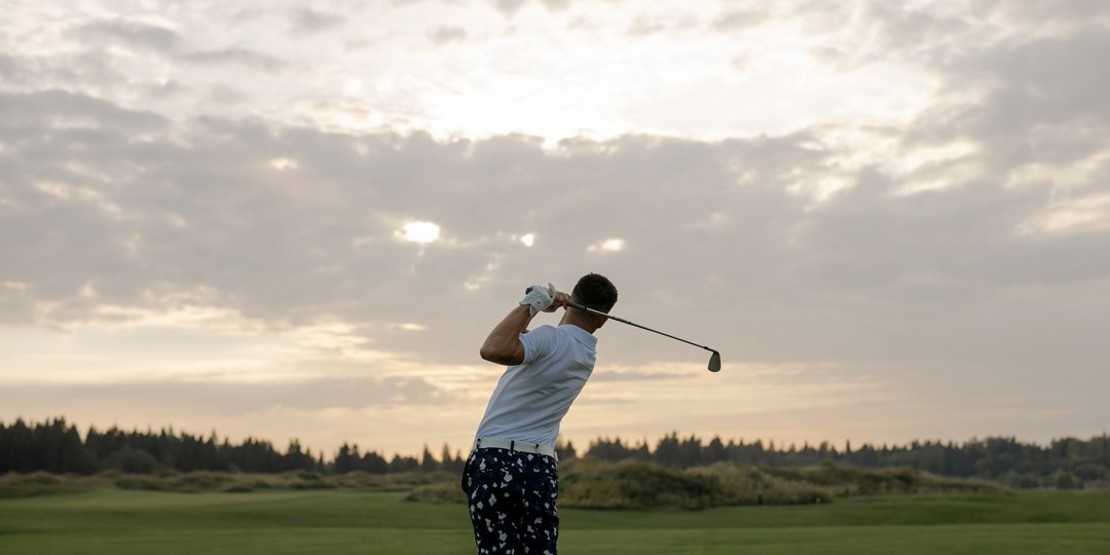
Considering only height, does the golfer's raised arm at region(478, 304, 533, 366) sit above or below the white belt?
above

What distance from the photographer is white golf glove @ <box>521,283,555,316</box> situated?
22.3 ft

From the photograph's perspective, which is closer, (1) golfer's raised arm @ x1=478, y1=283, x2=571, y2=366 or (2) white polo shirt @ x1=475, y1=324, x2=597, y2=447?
(1) golfer's raised arm @ x1=478, y1=283, x2=571, y2=366

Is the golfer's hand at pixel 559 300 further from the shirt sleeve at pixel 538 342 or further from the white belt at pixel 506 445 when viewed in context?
the white belt at pixel 506 445

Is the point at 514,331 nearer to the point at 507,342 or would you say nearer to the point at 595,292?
the point at 507,342

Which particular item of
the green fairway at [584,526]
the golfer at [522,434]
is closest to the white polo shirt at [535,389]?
the golfer at [522,434]

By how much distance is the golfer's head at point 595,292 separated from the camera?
714 centimetres

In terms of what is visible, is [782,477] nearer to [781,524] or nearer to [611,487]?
[611,487]

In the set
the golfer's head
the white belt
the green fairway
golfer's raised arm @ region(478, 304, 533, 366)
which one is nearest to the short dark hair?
the golfer's head

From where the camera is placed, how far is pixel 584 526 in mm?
37344

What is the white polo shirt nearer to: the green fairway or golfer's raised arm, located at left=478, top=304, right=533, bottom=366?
golfer's raised arm, located at left=478, top=304, right=533, bottom=366

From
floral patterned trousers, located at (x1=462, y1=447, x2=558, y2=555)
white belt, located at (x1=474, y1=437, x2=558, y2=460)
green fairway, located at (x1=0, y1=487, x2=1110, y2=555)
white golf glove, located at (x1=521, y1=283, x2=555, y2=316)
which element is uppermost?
white golf glove, located at (x1=521, y1=283, x2=555, y2=316)

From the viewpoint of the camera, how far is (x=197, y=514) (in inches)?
1446

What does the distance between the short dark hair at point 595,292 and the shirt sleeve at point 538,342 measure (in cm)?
32

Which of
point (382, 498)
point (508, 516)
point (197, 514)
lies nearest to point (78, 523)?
point (197, 514)
